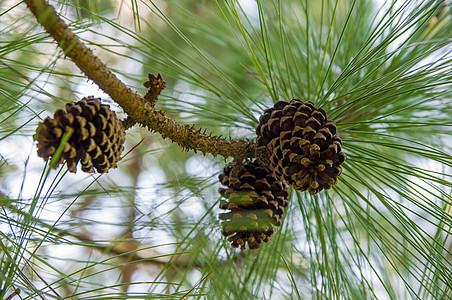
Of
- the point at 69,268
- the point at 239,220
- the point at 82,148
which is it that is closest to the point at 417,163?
the point at 239,220

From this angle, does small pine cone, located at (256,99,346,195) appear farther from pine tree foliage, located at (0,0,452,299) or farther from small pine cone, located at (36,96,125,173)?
small pine cone, located at (36,96,125,173)

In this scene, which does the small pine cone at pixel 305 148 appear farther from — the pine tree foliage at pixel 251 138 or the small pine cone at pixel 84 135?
the small pine cone at pixel 84 135

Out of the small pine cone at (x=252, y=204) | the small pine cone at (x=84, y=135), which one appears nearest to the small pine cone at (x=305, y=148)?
the small pine cone at (x=252, y=204)

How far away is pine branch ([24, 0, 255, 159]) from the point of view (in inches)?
20.9

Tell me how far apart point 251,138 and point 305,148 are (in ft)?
1.47

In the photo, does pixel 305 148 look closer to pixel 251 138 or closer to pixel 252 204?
pixel 252 204

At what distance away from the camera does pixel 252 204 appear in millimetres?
751

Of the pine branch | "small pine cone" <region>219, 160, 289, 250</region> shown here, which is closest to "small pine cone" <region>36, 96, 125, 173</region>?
the pine branch

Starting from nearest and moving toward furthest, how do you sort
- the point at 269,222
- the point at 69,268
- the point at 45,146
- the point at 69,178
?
the point at 45,146 → the point at 269,222 → the point at 69,178 → the point at 69,268

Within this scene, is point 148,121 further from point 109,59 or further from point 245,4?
point 109,59

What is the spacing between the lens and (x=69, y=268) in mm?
1810

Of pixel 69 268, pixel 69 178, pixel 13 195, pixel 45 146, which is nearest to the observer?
pixel 45 146

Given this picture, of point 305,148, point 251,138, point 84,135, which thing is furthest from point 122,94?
point 251,138

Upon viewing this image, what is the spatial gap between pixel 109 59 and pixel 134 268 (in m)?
0.97
